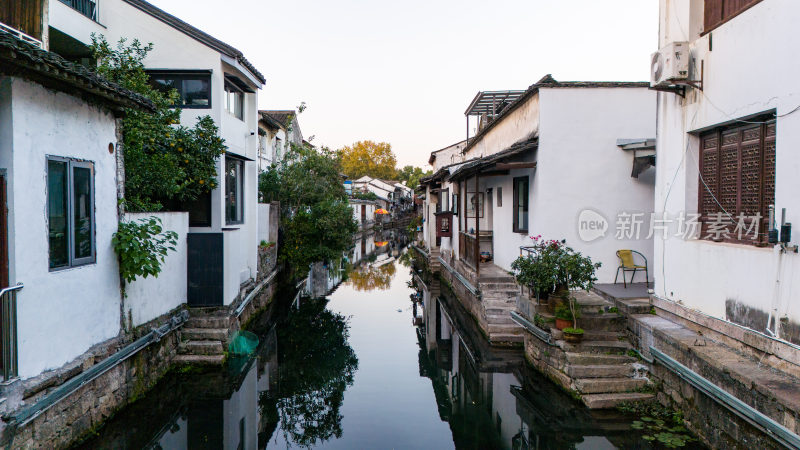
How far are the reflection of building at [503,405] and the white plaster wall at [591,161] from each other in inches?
123

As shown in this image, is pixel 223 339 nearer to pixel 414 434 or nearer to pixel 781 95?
pixel 414 434

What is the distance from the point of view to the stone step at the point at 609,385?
281 inches

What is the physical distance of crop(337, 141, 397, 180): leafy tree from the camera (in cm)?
8525

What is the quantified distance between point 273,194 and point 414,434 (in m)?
14.1

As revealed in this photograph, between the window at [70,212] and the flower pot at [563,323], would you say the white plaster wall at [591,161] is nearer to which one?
the flower pot at [563,323]

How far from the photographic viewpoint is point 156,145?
32.1 feet

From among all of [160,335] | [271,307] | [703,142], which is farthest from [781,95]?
[271,307]

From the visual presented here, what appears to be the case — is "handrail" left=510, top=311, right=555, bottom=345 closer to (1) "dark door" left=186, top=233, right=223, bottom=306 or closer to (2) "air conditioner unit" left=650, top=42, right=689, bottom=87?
(2) "air conditioner unit" left=650, top=42, right=689, bottom=87

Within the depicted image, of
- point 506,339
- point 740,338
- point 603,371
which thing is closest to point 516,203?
point 506,339

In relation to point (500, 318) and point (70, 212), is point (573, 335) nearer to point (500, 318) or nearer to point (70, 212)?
point (500, 318)

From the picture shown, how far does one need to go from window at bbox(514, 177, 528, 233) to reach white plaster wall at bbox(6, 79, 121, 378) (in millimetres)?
8958

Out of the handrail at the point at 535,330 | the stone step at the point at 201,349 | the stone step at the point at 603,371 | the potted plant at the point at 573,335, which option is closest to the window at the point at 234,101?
the stone step at the point at 201,349

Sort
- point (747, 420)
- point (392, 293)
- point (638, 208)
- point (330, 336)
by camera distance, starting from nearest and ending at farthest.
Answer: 1. point (747, 420)
2. point (638, 208)
3. point (330, 336)
4. point (392, 293)

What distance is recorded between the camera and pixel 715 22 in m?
6.68
